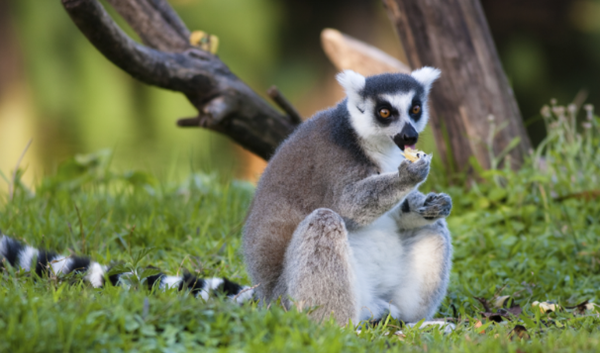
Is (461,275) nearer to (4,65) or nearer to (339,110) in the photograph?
(339,110)

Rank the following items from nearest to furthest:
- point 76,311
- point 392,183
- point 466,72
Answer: point 76,311 → point 392,183 → point 466,72

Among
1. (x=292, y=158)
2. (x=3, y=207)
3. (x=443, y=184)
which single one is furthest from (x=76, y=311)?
(x=443, y=184)

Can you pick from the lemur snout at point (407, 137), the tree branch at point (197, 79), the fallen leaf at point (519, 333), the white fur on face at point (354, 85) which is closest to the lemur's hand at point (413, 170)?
the lemur snout at point (407, 137)

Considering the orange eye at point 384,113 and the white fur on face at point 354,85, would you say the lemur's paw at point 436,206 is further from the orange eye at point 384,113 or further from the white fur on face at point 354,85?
the white fur on face at point 354,85

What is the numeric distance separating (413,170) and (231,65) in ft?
31.1

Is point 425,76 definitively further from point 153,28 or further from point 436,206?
point 153,28

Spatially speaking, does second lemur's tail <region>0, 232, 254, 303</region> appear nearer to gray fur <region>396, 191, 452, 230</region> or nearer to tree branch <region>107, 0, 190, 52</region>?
gray fur <region>396, 191, 452, 230</region>

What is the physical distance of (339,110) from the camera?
3.16 m

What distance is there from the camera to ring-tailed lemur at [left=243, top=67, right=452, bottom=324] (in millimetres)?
2688

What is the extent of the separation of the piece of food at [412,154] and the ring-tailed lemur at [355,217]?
0.03 m

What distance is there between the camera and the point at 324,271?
2652 mm

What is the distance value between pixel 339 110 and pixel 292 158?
40 cm

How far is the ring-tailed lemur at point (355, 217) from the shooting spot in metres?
2.69

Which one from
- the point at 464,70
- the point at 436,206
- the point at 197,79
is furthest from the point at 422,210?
→ the point at 464,70
